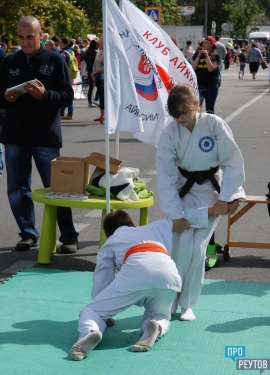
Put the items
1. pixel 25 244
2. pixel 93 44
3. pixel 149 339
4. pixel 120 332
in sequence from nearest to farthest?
pixel 149 339
pixel 120 332
pixel 25 244
pixel 93 44

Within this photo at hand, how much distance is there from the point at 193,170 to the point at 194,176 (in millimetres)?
42

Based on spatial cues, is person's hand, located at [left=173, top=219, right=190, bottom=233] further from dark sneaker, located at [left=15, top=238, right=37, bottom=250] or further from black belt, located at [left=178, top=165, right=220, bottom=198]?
dark sneaker, located at [left=15, top=238, right=37, bottom=250]

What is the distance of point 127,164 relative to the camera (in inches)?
487

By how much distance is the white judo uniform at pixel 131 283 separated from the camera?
16.0 ft

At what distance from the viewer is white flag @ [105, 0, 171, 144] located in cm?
651

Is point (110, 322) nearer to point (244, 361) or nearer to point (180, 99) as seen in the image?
point (244, 361)

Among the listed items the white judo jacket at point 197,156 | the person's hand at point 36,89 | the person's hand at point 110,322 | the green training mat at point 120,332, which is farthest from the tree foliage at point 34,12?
the person's hand at point 110,322

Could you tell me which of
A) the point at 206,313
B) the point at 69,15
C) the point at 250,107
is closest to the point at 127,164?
the point at 206,313

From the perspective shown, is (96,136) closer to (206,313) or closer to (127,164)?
(127,164)

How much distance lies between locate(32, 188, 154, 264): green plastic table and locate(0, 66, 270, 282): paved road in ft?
0.52

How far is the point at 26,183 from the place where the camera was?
7.45 meters

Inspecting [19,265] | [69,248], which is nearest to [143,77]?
[69,248]

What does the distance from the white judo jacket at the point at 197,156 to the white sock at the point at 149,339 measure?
0.79m

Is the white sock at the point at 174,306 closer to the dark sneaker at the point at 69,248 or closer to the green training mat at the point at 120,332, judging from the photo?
the green training mat at the point at 120,332
